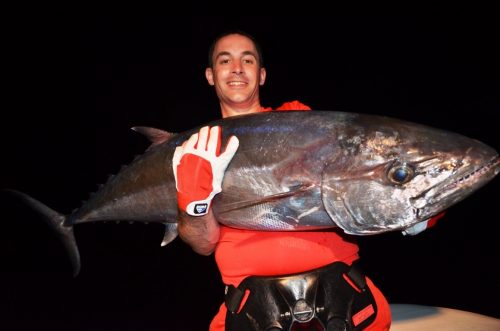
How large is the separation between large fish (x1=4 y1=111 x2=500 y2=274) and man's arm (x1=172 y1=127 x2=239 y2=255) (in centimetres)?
6

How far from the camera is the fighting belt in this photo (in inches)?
64.4

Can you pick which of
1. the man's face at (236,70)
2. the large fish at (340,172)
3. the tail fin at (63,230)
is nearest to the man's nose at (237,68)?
the man's face at (236,70)

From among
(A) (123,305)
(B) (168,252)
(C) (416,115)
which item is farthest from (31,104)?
(C) (416,115)

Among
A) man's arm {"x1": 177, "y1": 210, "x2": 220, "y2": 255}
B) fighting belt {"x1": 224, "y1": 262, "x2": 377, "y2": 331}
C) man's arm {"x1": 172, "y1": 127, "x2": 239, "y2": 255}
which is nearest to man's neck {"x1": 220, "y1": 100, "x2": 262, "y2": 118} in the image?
man's arm {"x1": 172, "y1": 127, "x2": 239, "y2": 255}

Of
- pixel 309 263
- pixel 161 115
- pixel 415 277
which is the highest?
pixel 309 263

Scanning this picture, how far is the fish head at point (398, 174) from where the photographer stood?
1.34m

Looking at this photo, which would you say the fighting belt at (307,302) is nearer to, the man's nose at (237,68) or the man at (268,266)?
the man at (268,266)

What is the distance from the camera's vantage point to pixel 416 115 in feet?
74.0

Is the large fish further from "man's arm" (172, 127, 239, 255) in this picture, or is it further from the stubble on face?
the stubble on face

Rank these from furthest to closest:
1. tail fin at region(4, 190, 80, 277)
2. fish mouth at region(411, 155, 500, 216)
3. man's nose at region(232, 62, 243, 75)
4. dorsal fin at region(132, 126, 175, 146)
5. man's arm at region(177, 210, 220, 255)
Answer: tail fin at region(4, 190, 80, 277)
man's nose at region(232, 62, 243, 75)
dorsal fin at region(132, 126, 175, 146)
man's arm at region(177, 210, 220, 255)
fish mouth at region(411, 155, 500, 216)

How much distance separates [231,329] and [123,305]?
221 inches

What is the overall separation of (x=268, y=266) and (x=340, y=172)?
562mm

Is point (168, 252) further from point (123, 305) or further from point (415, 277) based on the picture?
point (415, 277)

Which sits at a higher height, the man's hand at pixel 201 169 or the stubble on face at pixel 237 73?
the stubble on face at pixel 237 73
